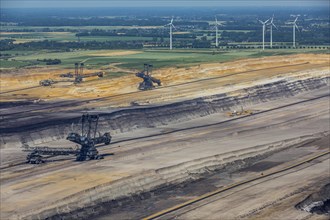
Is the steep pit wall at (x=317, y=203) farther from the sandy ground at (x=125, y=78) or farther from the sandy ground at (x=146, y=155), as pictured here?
the sandy ground at (x=125, y=78)

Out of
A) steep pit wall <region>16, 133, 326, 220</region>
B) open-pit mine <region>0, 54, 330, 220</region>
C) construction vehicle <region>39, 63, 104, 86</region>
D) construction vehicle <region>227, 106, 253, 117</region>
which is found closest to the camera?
steep pit wall <region>16, 133, 326, 220</region>

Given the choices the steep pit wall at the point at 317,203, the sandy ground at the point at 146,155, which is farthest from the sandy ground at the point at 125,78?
the steep pit wall at the point at 317,203

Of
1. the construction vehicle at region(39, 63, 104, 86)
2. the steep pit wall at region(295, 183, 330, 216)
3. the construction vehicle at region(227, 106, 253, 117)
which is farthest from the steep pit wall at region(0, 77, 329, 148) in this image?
the steep pit wall at region(295, 183, 330, 216)

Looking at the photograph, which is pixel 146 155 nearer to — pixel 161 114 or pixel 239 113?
pixel 161 114

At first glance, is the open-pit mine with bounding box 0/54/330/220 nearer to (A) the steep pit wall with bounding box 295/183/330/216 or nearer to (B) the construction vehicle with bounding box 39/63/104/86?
(A) the steep pit wall with bounding box 295/183/330/216

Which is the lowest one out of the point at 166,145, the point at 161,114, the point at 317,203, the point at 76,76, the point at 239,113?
the point at 239,113

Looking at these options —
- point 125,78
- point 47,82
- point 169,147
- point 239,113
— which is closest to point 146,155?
point 169,147
